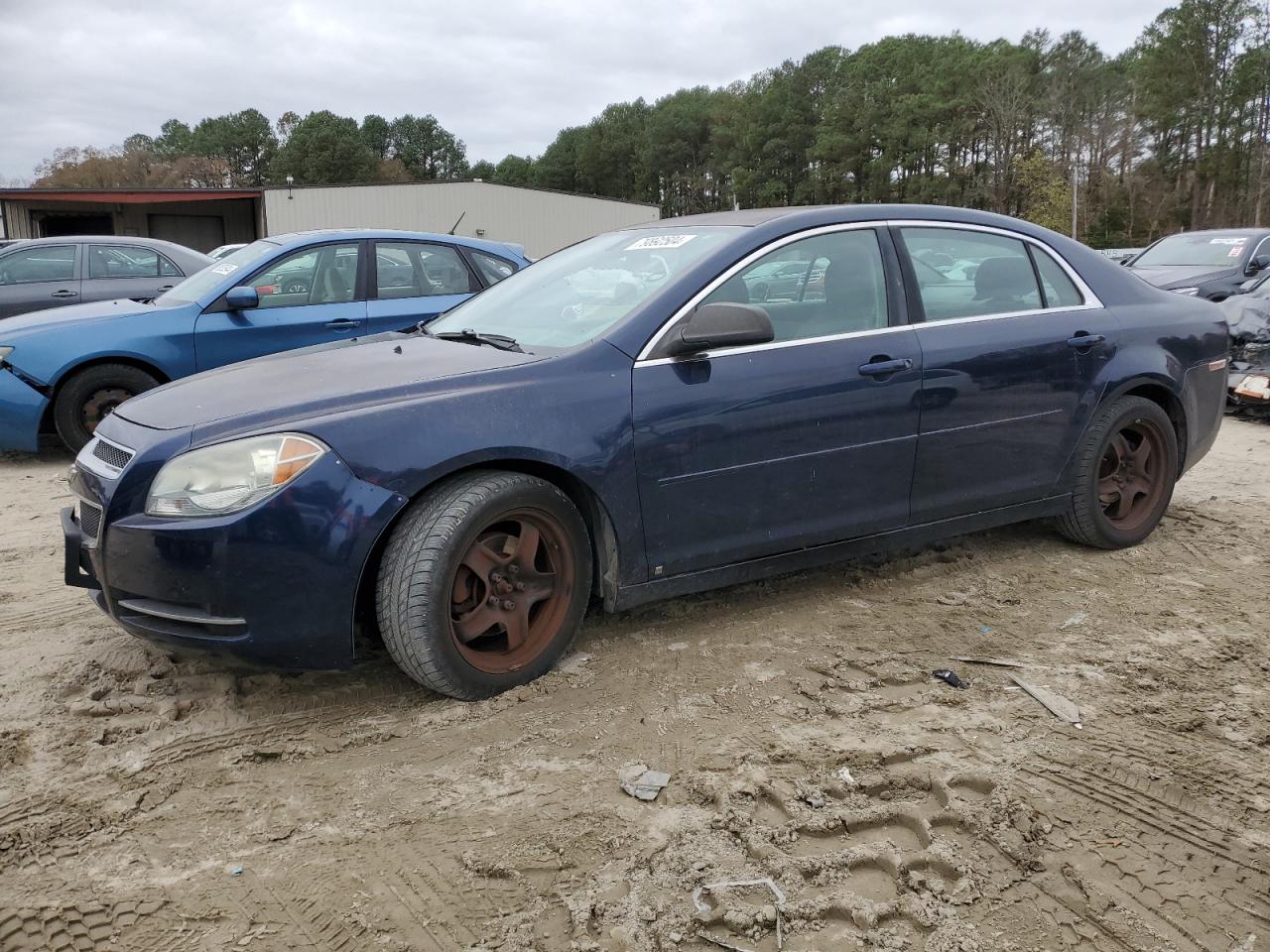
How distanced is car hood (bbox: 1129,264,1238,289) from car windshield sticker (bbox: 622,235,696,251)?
1036 centimetres

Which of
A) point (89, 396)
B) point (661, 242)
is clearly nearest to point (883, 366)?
point (661, 242)

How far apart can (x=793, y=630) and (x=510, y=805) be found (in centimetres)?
156

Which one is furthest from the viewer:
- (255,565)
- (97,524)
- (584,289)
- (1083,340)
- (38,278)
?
(38,278)

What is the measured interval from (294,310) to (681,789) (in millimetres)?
5504

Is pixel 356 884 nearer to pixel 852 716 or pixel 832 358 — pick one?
pixel 852 716

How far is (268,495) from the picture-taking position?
9.52ft

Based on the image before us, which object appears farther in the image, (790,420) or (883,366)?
(883,366)

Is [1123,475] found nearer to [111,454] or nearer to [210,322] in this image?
[111,454]

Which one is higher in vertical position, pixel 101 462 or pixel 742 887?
pixel 101 462

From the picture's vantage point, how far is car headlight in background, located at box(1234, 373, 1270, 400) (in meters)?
8.84

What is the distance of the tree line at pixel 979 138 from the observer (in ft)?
180

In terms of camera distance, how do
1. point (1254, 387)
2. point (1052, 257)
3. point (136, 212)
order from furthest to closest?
point (136, 212), point (1254, 387), point (1052, 257)

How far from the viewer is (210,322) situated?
699 cm

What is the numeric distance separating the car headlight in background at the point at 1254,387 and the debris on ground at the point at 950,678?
7.11m
